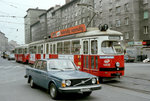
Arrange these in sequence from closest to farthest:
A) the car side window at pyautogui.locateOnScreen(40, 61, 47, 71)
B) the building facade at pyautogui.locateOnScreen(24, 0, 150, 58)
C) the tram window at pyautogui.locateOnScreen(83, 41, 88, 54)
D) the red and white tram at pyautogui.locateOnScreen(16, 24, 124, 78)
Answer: the car side window at pyautogui.locateOnScreen(40, 61, 47, 71), the red and white tram at pyautogui.locateOnScreen(16, 24, 124, 78), the tram window at pyautogui.locateOnScreen(83, 41, 88, 54), the building facade at pyautogui.locateOnScreen(24, 0, 150, 58)

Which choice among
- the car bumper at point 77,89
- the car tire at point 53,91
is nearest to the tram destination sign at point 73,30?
the car tire at point 53,91

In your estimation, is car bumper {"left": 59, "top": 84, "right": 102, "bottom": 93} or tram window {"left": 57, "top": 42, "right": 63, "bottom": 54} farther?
tram window {"left": 57, "top": 42, "right": 63, "bottom": 54}

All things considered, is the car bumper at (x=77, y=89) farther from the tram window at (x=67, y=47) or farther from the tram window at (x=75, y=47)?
the tram window at (x=67, y=47)

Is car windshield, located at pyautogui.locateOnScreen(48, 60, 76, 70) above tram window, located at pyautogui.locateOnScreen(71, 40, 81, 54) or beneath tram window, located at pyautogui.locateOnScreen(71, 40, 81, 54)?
beneath

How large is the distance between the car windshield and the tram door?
327 cm

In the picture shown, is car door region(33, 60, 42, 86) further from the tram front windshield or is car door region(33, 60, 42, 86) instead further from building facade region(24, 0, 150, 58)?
building facade region(24, 0, 150, 58)

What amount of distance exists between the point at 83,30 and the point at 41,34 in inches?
3158

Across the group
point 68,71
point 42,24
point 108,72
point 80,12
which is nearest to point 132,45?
point 80,12

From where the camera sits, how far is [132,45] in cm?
4000

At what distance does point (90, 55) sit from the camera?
12000mm

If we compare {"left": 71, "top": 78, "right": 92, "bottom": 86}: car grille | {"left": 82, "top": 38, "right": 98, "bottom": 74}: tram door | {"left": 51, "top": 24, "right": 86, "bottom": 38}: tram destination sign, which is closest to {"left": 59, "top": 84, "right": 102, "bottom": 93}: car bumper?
{"left": 71, "top": 78, "right": 92, "bottom": 86}: car grille

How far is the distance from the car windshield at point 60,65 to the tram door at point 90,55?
10.7ft

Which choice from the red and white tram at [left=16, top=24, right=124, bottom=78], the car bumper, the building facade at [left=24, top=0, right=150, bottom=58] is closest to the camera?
the car bumper

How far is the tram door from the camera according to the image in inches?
459
